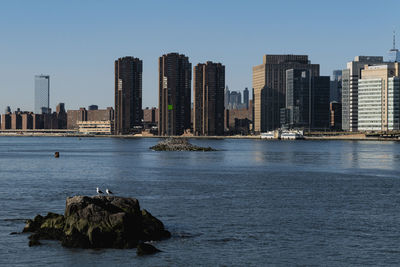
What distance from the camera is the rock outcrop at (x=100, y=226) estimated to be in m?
41.9

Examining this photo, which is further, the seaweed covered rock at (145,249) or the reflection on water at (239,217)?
the seaweed covered rock at (145,249)

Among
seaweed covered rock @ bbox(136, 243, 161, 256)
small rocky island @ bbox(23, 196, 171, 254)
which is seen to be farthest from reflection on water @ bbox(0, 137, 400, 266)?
small rocky island @ bbox(23, 196, 171, 254)

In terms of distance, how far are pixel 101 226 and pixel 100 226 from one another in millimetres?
65

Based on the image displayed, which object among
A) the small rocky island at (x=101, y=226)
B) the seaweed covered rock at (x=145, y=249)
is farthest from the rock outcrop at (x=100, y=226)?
the seaweed covered rock at (x=145, y=249)

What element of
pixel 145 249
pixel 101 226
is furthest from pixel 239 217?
pixel 145 249

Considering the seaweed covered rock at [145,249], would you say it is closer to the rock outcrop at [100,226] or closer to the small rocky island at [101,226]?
the small rocky island at [101,226]

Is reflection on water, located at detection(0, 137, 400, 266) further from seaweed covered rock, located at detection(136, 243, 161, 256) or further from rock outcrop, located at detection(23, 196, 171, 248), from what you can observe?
rock outcrop, located at detection(23, 196, 171, 248)

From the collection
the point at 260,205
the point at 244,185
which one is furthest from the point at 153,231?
the point at 244,185

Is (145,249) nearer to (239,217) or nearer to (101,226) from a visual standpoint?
(101,226)

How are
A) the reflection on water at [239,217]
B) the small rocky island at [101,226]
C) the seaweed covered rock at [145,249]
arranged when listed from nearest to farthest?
1. the reflection on water at [239,217]
2. the seaweed covered rock at [145,249]
3. the small rocky island at [101,226]

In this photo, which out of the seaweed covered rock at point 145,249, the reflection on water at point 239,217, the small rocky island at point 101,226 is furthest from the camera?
the small rocky island at point 101,226

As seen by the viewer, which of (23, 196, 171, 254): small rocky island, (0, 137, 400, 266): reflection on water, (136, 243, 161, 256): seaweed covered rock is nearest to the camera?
(0, 137, 400, 266): reflection on water

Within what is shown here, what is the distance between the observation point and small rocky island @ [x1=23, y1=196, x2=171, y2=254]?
137 feet

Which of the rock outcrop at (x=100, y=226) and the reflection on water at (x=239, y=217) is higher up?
the rock outcrop at (x=100, y=226)
